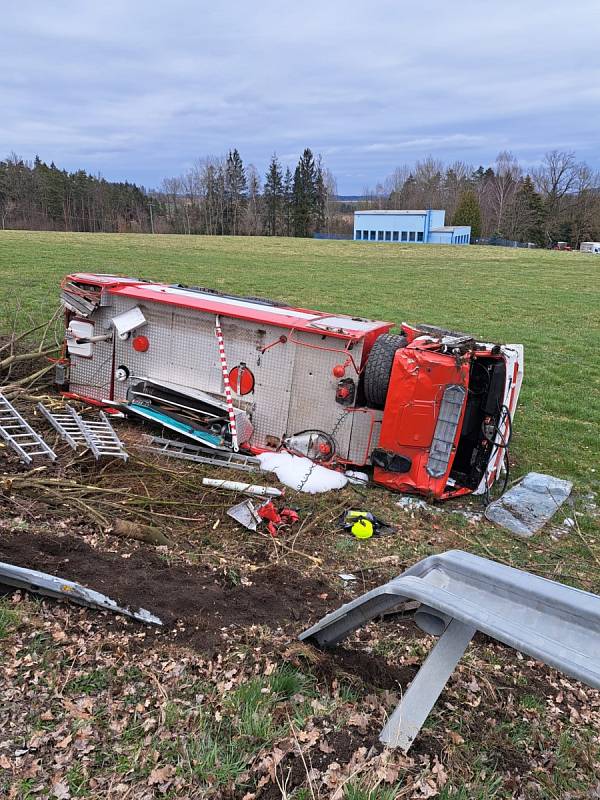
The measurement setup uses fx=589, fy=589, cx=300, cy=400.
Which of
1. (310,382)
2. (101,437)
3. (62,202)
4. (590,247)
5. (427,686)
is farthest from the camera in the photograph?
(62,202)

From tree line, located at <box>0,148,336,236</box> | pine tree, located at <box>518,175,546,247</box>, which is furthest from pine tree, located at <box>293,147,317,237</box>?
pine tree, located at <box>518,175,546,247</box>

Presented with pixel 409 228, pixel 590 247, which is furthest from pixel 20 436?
pixel 590 247

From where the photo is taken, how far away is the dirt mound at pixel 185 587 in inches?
156

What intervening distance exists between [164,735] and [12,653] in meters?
1.12

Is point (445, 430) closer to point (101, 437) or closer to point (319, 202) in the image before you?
point (101, 437)

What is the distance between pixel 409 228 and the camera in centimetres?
6469

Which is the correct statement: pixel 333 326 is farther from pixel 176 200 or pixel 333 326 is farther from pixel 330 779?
pixel 176 200

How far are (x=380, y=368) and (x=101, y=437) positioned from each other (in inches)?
133

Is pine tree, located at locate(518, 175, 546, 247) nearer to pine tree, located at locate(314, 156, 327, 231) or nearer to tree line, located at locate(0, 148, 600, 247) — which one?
Answer: tree line, located at locate(0, 148, 600, 247)

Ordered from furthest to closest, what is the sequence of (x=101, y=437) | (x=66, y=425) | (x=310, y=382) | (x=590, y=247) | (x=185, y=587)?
1. (x=590, y=247)
2. (x=66, y=425)
3. (x=101, y=437)
4. (x=310, y=382)
5. (x=185, y=587)

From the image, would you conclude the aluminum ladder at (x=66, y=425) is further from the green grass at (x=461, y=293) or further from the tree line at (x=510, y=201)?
the tree line at (x=510, y=201)

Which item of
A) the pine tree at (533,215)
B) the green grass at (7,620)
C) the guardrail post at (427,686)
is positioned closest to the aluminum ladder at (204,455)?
the green grass at (7,620)

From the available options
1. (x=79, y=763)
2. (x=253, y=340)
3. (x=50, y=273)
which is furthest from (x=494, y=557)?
(x=50, y=273)

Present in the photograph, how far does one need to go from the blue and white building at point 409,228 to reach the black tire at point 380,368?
58.3 m
